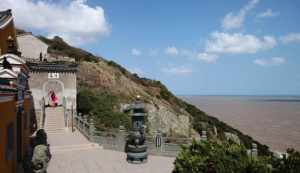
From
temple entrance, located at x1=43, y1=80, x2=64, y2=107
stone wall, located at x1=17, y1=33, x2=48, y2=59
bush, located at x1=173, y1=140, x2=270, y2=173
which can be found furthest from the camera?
stone wall, located at x1=17, y1=33, x2=48, y2=59

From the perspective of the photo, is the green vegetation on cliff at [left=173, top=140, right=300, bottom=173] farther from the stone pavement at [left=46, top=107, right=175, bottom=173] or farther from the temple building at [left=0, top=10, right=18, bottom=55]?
the temple building at [left=0, top=10, right=18, bottom=55]

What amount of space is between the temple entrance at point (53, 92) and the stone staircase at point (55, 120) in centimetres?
172

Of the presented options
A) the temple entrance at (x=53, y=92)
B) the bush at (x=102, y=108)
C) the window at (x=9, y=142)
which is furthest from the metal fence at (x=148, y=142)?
the temple entrance at (x=53, y=92)

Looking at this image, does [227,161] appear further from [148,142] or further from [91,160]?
[91,160]

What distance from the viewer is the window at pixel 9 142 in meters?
8.59

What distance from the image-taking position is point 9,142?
8.99 metres

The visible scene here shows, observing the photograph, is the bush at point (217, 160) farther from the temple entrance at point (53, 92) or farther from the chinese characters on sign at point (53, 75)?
the chinese characters on sign at point (53, 75)

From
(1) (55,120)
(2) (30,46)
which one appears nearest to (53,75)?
(1) (55,120)

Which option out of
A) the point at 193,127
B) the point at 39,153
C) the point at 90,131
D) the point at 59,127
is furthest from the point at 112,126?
the point at 39,153

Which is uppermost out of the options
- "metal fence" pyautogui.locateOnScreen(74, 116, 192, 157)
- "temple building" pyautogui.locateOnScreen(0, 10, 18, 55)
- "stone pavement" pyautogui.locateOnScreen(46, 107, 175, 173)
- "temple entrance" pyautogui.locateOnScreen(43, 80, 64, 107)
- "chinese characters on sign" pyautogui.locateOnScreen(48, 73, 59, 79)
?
"temple building" pyautogui.locateOnScreen(0, 10, 18, 55)

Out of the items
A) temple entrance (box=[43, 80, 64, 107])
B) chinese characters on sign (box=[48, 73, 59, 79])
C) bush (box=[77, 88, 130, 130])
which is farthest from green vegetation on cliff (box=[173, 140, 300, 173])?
chinese characters on sign (box=[48, 73, 59, 79])

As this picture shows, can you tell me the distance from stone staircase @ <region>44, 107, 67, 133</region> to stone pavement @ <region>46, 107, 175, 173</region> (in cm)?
367

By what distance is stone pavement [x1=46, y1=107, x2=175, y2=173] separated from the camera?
12156mm

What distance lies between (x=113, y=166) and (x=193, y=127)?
23.8 m
